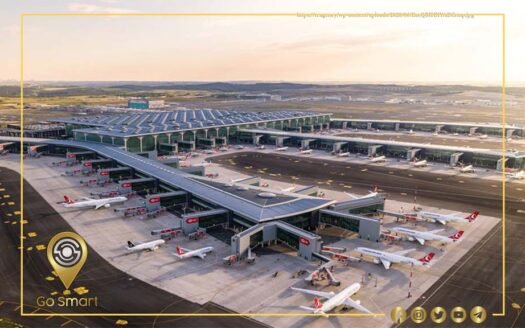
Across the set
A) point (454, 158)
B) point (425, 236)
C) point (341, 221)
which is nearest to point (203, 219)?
point (341, 221)

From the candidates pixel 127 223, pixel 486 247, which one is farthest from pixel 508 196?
pixel 127 223

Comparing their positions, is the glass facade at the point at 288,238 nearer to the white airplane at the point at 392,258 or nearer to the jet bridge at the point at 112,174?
the white airplane at the point at 392,258

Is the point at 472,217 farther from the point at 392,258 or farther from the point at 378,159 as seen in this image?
the point at 378,159

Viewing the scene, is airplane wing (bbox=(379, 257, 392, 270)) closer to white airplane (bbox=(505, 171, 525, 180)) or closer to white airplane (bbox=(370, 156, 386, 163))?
white airplane (bbox=(505, 171, 525, 180))

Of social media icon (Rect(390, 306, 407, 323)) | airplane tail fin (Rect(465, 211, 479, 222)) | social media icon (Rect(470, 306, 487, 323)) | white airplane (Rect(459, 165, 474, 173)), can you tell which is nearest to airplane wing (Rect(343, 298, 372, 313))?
social media icon (Rect(390, 306, 407, 323))

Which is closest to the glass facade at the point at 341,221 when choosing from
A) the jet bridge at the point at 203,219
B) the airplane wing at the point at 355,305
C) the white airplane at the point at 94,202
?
the jet bridge at the point at 203,219

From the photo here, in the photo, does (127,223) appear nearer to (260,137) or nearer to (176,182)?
(176,182)
